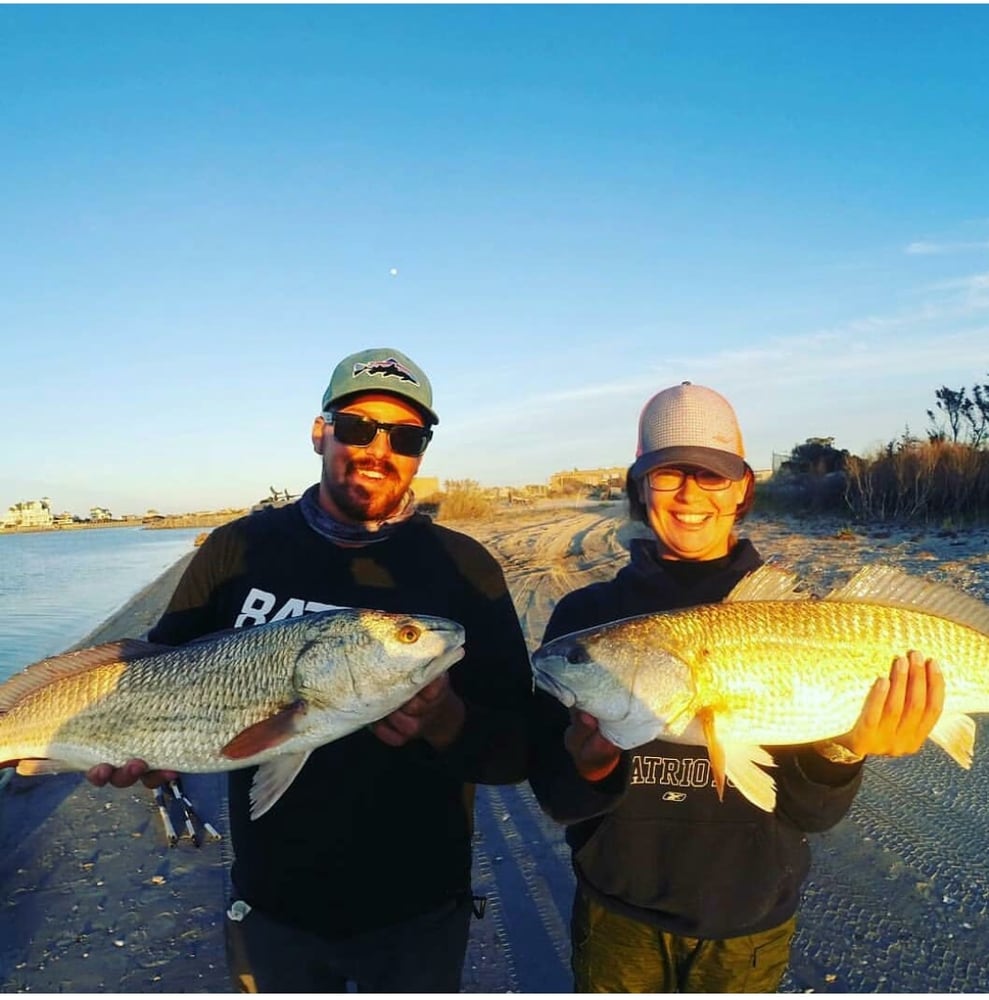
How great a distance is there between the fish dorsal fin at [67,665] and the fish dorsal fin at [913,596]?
9.28 feet

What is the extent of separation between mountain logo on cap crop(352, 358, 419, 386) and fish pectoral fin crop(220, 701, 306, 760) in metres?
1.42

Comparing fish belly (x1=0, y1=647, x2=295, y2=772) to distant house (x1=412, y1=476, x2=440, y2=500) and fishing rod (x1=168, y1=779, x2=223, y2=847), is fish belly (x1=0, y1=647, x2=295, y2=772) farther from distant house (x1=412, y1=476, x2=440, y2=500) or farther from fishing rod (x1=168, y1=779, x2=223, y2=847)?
distant house (x1=412, y1=476, x2=440, y2=500)

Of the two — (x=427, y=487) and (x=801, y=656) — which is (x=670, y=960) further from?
(x=427, y=487)

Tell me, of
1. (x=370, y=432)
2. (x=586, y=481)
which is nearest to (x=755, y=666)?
(x=370, y=432)

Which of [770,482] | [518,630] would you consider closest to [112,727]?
[518,630]

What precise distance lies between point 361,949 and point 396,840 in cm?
40

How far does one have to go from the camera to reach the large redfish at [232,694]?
9.02ft

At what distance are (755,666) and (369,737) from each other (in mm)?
1531

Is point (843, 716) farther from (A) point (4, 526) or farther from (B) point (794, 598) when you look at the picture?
(A) point (4, 526)

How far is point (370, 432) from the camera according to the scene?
3.16 metres

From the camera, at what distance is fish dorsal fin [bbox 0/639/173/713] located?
10.1ft

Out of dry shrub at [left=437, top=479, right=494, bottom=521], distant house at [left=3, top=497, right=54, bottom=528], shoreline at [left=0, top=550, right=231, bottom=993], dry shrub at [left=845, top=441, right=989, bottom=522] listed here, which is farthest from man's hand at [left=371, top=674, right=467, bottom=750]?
distant house at [left=3, top=497, right=54, bottom=528]

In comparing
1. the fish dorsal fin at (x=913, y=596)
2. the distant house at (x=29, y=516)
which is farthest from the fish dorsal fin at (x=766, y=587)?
the distant house at (x=29, y=516)

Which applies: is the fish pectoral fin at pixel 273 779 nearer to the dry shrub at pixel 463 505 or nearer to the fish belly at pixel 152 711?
the fish belly at pixel 152 711
